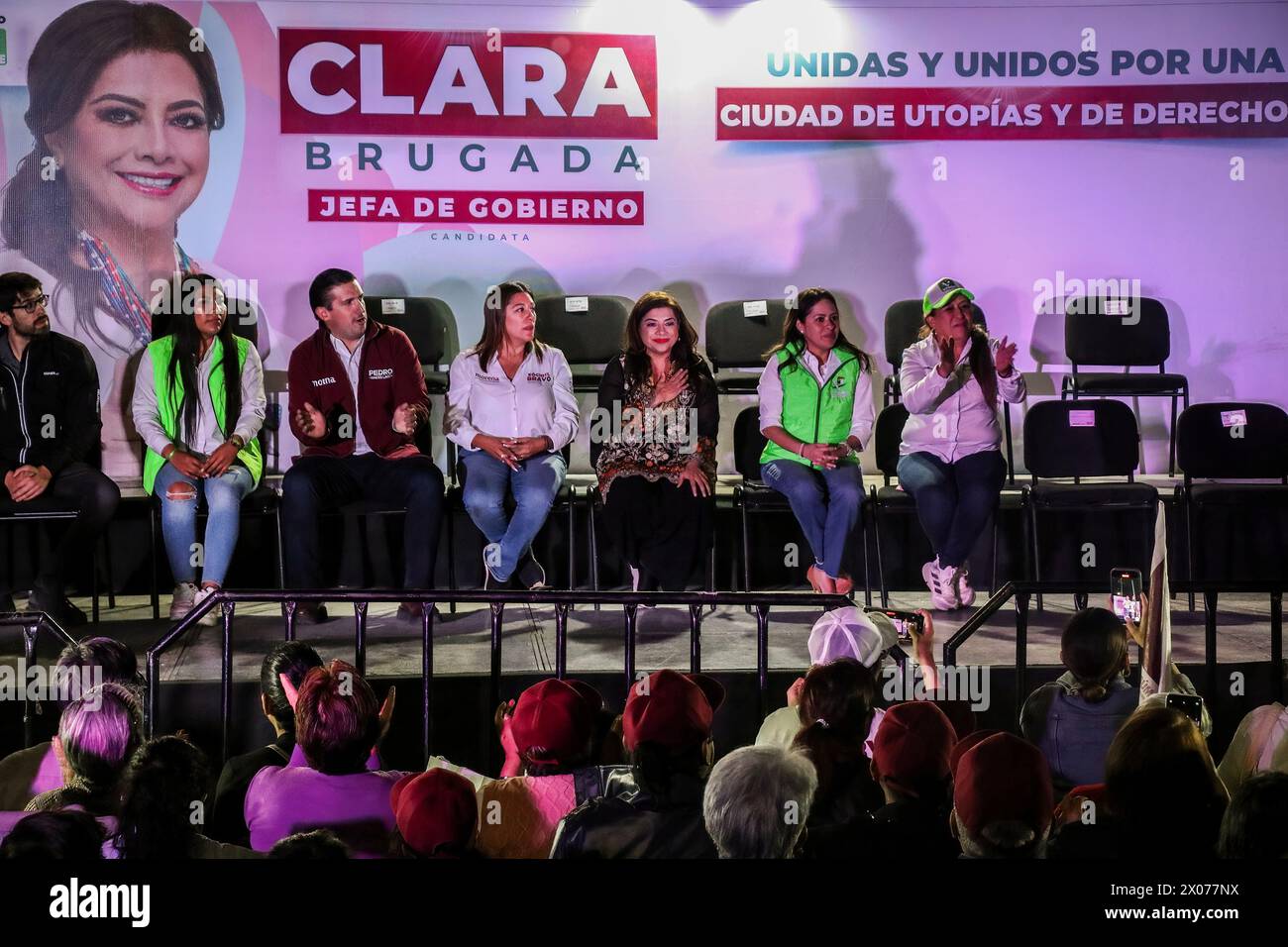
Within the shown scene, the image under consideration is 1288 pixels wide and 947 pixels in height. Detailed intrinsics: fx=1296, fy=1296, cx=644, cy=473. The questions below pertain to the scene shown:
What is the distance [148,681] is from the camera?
3422mm

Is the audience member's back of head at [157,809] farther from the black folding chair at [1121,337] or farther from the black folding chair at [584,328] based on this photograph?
the black folding chair at [1121,337]

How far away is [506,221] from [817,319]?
1883 millimetres

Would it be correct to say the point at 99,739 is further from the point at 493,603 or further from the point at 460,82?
the point at 460,82

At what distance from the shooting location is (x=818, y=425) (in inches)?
196

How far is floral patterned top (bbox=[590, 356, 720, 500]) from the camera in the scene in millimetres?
4828

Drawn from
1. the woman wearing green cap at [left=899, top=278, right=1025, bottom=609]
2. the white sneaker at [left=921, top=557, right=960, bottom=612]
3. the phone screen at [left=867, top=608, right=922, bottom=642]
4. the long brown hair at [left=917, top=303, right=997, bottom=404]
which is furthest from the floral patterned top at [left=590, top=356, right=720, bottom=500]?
the phone screen at [left=867, top=608, right=922, bottom=642]

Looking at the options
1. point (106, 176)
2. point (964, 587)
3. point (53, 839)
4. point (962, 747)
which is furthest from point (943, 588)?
point (106, 176)

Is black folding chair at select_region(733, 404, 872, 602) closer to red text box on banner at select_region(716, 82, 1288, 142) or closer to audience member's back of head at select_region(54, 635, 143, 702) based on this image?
red text box on banner at select_region(716, 82, 1288, 142)

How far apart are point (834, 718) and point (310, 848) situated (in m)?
1.00

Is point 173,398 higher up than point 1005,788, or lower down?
higher up

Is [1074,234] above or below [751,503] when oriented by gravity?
above
